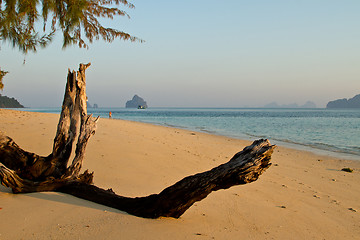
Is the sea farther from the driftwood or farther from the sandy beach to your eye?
the driftwood

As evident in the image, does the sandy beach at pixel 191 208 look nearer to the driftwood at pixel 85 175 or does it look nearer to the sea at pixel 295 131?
the driftwood at pixel 85 175

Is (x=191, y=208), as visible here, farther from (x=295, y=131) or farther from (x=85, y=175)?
(x=295, y=131)

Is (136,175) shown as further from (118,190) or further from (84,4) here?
(84,4)

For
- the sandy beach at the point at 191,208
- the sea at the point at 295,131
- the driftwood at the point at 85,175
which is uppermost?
the driftwood at the point at 85,175

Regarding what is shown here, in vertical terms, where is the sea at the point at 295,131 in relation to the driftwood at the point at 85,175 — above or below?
below

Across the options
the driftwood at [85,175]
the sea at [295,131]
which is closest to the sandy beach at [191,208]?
the driftwood at [85,175]

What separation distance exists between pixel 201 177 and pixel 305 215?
2.74 meters

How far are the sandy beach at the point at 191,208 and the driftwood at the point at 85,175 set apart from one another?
16cm

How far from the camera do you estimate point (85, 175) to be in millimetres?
4727

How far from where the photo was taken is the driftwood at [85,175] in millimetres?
3463

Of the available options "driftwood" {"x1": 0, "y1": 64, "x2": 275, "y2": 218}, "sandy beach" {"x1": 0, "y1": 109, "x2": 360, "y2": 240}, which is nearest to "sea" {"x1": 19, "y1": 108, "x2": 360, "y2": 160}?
"sandy beach" {"x1": 0, "y1": 109, "x2": 360, "y2": 240}

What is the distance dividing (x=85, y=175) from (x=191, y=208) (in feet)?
6.26

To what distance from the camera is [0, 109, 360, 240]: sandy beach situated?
339 cm

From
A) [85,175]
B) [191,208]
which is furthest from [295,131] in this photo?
[85,175]
